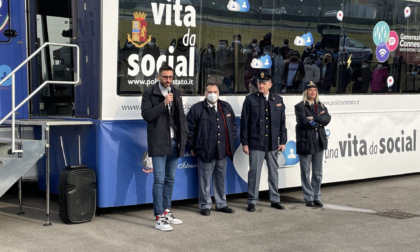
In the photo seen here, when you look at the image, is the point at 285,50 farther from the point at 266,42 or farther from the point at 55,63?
the point at 55,63

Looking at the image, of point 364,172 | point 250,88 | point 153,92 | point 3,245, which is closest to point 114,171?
point 153,92

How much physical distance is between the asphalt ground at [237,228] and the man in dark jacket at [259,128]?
1.67ft

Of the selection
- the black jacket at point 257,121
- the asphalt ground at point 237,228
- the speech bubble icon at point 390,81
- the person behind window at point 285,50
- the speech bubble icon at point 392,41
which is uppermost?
the speech bubble icon at point 392,41

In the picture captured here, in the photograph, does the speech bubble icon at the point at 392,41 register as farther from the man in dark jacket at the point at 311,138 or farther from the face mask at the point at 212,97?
the face mask at the point at 212,97

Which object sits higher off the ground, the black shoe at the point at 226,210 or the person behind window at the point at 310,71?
the person behind window at the point at 310,71

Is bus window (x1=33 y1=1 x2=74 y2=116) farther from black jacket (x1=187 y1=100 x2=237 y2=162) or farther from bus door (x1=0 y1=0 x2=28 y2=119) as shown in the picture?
black jacket (x1=187 y1=100 x2=237 y2=162)

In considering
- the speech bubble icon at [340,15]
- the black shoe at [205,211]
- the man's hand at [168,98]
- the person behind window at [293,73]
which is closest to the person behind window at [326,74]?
the person behind window at [293,73]

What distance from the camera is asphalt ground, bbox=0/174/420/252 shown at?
646 centimetres

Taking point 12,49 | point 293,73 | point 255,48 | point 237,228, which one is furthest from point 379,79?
point 12,49

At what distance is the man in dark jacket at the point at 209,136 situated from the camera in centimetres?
796

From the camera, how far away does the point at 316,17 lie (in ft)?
30.6

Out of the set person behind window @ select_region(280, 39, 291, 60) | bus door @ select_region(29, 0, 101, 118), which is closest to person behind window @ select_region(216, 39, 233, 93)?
person behind window @ select_region(280, 39, 291, 60)

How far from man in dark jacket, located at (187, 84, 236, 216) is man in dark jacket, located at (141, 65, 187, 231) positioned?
54 cm

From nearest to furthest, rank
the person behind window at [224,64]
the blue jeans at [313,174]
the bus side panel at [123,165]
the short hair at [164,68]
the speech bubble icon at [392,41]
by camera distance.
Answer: the short hair at [164,68]
the bus side panel at [123,165]
the person behind window at [224,64]
the blue jeans at [313,174]
the speech bubble icon at [392,41]
